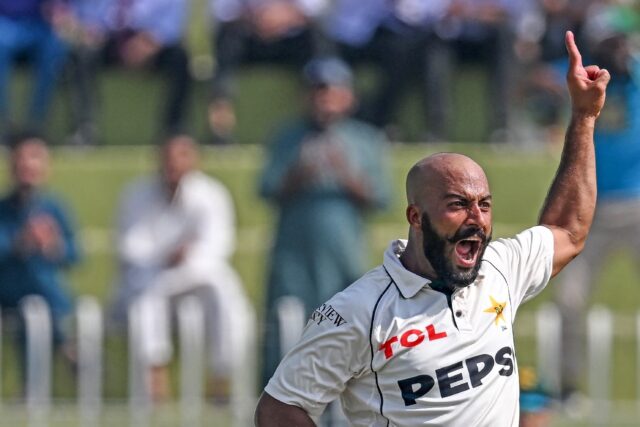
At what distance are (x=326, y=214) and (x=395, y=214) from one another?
6.18 feet

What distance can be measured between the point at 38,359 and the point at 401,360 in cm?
642

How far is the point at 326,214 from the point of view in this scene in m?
10.7

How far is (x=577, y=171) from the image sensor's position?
5523 mm

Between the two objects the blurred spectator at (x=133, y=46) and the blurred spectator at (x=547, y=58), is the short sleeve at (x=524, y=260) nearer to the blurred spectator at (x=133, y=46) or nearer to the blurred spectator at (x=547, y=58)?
the blurred spectator at (x=547, y=58)

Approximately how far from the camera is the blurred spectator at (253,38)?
42.9ft

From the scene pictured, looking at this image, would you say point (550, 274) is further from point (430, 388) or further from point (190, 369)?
point (190, 369)

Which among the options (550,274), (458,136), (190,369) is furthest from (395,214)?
(550,274)

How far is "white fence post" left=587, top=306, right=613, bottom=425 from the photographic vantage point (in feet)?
36.0

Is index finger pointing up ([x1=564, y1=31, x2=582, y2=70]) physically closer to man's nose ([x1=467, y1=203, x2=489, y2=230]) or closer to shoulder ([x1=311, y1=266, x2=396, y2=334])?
man's nose ([x1=467, y1=203, x2=489, y2=230])

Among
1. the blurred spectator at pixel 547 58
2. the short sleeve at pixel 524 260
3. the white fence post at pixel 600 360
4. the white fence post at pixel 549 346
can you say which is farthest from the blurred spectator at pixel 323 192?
the short sleeve at pixel 524 260

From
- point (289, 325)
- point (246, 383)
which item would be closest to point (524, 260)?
point (289, 325)

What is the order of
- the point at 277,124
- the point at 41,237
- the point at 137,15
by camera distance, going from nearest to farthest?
the point at 41,237 < the point at 137,15 < the point at 277,124

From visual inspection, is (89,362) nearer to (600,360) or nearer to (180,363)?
(180,363)

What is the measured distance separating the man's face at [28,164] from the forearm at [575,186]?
250 inches
